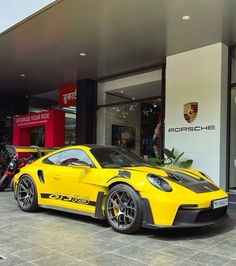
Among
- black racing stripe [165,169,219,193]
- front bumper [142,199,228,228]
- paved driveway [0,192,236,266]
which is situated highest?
black racing stripe [165,169,219,193]

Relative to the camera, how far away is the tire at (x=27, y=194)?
6356 mm

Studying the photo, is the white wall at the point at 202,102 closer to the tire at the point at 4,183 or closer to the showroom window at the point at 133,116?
the showroom window at the point at 133,116

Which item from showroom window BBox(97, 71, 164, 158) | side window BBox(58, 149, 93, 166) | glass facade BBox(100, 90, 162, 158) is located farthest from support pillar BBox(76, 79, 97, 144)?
side window BBox(58, 149, 93, 166)

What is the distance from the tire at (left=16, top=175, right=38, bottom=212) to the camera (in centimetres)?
636

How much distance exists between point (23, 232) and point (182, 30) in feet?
18.1

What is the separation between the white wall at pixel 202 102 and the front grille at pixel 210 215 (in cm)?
350

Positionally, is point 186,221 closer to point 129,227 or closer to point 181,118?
point 129,227

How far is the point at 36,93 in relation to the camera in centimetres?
1638

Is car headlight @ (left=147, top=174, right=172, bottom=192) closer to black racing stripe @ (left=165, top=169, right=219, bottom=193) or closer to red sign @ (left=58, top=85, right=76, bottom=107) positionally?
black racing stripe @ (left=165, top=169, right=219, bottom=193)

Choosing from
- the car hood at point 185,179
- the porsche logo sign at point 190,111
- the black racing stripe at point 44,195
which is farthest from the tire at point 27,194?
the porsche logo sign at point 190,111

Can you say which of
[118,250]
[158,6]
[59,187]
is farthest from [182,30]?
[118,250]

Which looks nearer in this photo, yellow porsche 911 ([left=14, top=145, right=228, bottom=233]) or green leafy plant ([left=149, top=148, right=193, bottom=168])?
yellow porsche 911 ([left=14, top=145, right=228, bottom=233])

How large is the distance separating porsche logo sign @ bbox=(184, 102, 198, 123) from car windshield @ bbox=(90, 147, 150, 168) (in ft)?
10.6

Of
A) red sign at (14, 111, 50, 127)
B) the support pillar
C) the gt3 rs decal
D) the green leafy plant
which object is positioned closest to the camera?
the gt3 rs decal
